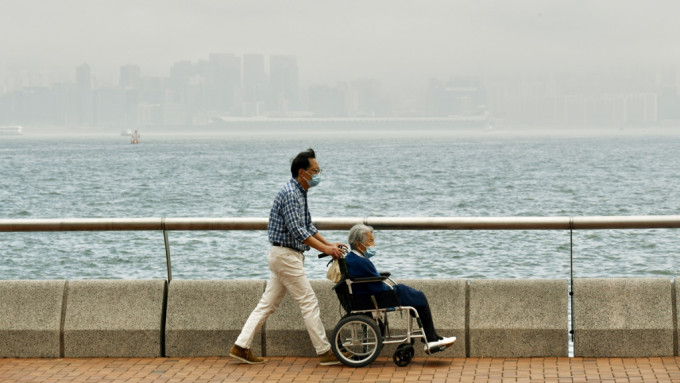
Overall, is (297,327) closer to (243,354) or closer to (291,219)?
(243,354)

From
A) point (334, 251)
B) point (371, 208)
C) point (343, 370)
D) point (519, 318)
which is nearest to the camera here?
point (334, 251)

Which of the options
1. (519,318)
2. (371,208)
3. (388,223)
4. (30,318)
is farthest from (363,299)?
(371,208)

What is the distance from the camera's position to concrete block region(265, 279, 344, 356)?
8062 millimetres

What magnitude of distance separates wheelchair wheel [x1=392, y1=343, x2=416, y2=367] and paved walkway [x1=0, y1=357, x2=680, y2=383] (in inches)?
2.0

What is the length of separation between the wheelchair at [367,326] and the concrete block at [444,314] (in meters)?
0.24

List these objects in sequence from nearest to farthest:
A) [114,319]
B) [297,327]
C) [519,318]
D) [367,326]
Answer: [367,326] → [519,318] → [297,327] → [114,319]

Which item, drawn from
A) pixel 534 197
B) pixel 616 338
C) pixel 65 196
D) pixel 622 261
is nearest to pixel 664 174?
pixel 534 197

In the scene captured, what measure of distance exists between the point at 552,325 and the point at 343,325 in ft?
5.20

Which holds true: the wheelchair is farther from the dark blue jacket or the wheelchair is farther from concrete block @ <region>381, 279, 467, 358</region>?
concrete block @ <region>381, 279, 467, 358</region>

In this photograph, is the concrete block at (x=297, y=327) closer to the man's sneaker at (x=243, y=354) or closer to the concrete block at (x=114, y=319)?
the man's sneaker at (x=243, y=354)

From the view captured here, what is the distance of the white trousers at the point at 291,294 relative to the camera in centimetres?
765

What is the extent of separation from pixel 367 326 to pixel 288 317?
724mm

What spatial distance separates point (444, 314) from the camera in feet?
26.1

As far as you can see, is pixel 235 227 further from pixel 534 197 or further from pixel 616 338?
pixel 534 197
